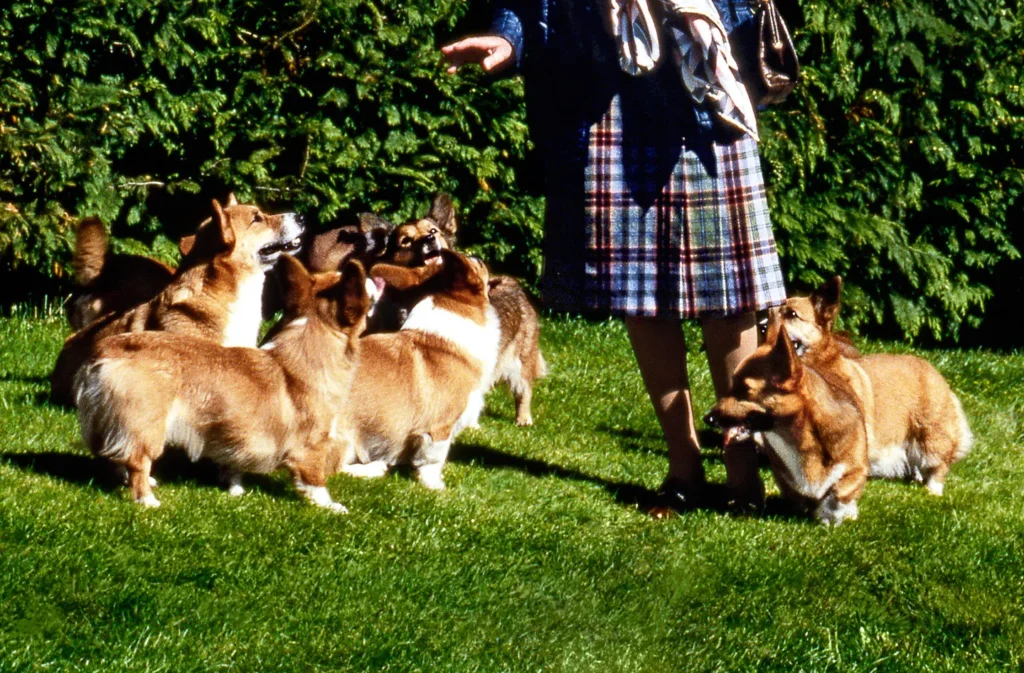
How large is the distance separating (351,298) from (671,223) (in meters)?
1.24

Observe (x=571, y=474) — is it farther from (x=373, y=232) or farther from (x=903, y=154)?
(x=903, y=154)

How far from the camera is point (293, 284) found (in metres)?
5.34

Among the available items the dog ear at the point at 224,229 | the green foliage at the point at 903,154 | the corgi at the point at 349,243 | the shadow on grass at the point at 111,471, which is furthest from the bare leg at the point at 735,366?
the green foliage at the point at 903,154

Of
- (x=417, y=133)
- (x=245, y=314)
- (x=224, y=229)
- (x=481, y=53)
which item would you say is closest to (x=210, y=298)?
(x=245, y=314)

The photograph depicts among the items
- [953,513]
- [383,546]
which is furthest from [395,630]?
[953,513]

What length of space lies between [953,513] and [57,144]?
5034 mm

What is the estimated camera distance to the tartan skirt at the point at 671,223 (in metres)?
4.97

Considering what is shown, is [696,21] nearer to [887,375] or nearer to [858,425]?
[858,425]

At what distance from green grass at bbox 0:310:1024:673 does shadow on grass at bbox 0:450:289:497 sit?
2 centimetres

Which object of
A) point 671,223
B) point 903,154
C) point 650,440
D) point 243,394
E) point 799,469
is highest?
point 903,154

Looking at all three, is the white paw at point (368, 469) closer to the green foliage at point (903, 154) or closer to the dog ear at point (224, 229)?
the dog ear at point (224, 229)

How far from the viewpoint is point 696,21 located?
4707mm

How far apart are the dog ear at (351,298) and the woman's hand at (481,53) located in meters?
0.86

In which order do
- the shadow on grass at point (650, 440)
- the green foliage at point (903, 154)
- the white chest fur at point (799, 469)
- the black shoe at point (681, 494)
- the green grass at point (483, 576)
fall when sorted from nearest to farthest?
the green grass at point (483, 576) → the white chest fur at point (799, 469) → the black shoe at point (681, 494) → the shadow on grass at point (650, 440) → the green foliage at point (903, 154)
